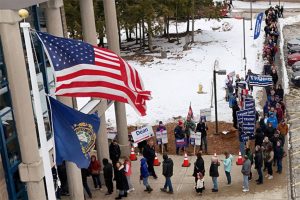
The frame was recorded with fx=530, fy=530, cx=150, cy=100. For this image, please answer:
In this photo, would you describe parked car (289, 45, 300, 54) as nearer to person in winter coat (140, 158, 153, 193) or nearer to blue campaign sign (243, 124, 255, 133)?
blue campaign sign (243, 124, 255, 133)

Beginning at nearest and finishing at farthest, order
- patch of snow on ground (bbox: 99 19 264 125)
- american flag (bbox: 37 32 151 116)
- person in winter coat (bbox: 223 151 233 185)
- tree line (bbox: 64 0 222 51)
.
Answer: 1. american flag (bbox: 37 32 151 116)
2. person in winter coat (bbox: 223 151 233 185)
3. patch of snow on ground (bbox: 99 19 264 125)
4. tree line (bbox: 64 0 222 51)

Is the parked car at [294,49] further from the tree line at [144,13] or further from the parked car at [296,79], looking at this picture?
the tree line at [144,13]

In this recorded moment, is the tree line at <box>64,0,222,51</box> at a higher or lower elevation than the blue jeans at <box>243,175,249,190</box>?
higher

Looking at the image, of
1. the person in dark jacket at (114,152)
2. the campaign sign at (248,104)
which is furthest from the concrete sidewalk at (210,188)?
the campaign sign at (248,104)

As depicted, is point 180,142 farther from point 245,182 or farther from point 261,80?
point 261,80

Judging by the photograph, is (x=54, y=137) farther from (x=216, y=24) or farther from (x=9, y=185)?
(x=216, y=24)

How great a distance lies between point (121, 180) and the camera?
17188mm

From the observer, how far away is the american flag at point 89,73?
379 inches

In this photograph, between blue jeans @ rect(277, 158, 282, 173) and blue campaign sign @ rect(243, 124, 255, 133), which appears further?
blue campaign sign @ rect(243, 124, 255, 133)

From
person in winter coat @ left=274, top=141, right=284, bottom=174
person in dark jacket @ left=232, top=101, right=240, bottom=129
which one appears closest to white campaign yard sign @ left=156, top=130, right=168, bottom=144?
person in dark jacket @ left=232, top=101, right=240, bottom=129

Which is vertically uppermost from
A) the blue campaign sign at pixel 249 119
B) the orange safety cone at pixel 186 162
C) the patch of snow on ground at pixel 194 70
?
the blue campaign sign at pixel 249 119

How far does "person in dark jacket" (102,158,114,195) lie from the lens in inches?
680

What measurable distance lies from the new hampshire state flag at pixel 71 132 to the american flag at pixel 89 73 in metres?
0.59

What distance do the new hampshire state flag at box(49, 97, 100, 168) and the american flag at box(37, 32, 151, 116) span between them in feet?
1.93
